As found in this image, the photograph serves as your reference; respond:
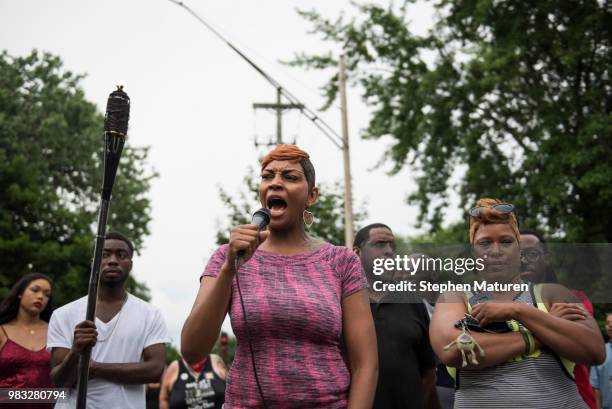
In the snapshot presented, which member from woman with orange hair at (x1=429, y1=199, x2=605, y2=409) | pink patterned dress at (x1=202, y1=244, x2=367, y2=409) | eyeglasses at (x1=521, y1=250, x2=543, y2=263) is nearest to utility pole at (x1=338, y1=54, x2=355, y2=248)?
eyeglasses at (x1=521, y1=250, x2=543, y2=263)

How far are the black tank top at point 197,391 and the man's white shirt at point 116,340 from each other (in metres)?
4.20

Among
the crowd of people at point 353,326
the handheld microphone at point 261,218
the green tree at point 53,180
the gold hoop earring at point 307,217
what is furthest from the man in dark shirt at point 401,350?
the green tree at point 53,180

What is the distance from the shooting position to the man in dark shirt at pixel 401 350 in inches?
199

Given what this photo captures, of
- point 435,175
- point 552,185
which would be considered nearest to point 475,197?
point 435,175

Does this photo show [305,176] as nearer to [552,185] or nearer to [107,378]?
[107,378]

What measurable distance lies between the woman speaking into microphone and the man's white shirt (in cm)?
221

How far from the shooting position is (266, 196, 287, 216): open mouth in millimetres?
3678

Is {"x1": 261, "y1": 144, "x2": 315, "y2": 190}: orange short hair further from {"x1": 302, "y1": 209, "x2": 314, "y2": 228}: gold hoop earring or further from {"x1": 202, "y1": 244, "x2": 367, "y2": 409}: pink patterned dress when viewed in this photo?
{"x1": 202, "y1": 244, "x2": 367, "y2": 409}: pink patterned dress

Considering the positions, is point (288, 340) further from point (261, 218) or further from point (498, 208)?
point (498, 208)

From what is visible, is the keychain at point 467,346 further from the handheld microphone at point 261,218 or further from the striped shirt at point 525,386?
the handheld microphone at point 261,218

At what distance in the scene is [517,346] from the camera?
3844mm

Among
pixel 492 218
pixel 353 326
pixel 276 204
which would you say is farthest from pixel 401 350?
pixel 276 204

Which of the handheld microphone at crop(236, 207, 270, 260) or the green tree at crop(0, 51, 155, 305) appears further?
the green tree at crop(0, 51, 155, 305)

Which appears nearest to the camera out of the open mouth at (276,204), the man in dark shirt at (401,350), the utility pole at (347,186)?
the open mouth at (276,204)
